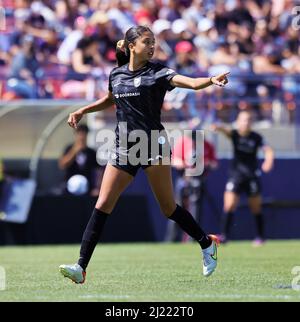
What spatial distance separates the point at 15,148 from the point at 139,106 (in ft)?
27.2

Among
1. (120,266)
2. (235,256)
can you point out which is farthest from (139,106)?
(235,256)

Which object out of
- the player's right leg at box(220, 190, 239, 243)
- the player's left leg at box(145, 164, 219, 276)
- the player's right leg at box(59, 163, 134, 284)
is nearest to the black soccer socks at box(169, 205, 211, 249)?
the player's left leg at box(145, 164, 219, 276)

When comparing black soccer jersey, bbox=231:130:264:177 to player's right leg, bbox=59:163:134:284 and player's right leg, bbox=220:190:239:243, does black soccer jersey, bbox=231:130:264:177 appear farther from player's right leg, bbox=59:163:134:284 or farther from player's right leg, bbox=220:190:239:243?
player's right leg, bbox=59:163:134:284

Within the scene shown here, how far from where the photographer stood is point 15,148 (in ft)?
53.3

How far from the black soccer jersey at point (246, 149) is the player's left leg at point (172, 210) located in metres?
6.89

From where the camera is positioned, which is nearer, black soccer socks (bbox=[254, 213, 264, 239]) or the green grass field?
the green grass field

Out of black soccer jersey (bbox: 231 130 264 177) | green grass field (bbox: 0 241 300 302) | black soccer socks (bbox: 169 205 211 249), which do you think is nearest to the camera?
green grass field (bbox: 0 241 300 302)

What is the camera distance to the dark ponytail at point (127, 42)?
826 cm

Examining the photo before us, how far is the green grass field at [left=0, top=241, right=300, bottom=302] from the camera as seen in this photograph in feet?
24.6

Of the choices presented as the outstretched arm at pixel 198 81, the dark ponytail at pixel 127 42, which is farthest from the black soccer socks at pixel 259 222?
the outstretched arm at pixel 198 81

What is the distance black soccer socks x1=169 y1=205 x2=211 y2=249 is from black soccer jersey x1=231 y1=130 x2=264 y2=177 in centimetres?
705

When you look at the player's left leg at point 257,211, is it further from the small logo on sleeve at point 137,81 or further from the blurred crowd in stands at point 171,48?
the small logo on sleeve at point 137,81

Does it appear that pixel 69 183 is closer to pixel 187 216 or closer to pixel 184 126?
pixel 184 126

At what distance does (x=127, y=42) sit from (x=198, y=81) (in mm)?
946
